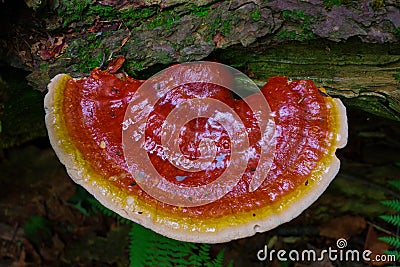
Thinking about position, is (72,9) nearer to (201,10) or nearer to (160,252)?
(201,10)

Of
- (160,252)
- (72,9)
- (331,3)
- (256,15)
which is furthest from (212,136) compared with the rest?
(160,252)

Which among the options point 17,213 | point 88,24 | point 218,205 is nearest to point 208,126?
point 218,205

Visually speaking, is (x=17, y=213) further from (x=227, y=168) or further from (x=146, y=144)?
(x=227, y=168)

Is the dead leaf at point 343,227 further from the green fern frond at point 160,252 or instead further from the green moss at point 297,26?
the green moss at point 297,26

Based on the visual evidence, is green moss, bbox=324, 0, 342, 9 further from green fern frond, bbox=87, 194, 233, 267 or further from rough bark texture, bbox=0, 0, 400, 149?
green fern frond, bbox=87, 194, 233, 267

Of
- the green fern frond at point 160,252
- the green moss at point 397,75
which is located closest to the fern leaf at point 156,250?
the green fern frond at point 160,252
